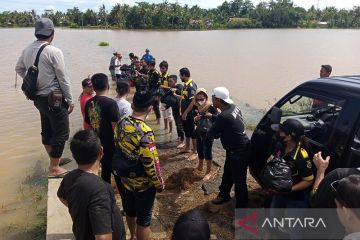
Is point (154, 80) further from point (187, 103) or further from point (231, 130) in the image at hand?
point (231, 130)

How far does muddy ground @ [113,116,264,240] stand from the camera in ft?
14.5

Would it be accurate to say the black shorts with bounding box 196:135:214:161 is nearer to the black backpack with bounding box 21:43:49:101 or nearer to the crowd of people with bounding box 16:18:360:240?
the crowd of people with bounding box 16:18:360:240

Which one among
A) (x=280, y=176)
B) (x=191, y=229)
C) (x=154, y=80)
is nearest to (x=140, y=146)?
(x=280, y=176)

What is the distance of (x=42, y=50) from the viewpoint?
4.27 metres

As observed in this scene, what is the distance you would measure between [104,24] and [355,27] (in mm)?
68149

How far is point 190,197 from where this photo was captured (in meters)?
5.18

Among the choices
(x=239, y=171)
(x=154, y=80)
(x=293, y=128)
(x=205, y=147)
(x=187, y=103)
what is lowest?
(x=205, y=147)

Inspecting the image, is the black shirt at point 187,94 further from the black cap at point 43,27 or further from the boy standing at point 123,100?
the black cap at point 43,27

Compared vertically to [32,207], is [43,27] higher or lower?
higher

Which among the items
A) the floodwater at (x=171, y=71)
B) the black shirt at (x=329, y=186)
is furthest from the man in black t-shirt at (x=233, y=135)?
the floodwater at (x=171, y=71)

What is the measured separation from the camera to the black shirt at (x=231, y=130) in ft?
13.8

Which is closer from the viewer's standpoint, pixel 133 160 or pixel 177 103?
pixel 133 160

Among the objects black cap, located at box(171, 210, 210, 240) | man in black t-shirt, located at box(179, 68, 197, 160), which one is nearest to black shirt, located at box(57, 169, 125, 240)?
black cap, located at box(171, 210, 210, 240)

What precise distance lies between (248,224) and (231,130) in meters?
1.16
